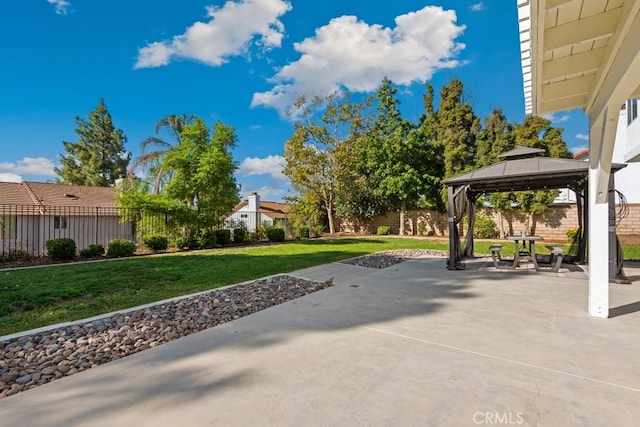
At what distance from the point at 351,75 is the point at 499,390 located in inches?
663

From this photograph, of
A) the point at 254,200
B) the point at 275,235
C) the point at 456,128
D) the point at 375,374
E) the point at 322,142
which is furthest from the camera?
the point at 254,200

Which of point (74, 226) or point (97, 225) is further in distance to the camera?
point (74, 226)

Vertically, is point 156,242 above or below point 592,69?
below

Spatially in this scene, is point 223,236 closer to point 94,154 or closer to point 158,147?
point 158,147

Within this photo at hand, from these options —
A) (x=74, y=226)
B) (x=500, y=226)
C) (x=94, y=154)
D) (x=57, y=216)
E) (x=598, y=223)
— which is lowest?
(x=500, y=226)

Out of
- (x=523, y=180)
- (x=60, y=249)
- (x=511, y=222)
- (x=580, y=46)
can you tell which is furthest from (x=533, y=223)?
(x=60, y=249)

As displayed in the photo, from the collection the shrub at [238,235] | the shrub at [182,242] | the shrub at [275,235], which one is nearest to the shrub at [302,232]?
the shrub at [275,235]

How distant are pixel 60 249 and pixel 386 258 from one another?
9.56 m

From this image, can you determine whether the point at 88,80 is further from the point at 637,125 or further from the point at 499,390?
the point at 637,125

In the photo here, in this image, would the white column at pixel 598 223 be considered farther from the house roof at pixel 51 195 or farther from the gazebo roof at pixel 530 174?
the house roof at pixel 51 195

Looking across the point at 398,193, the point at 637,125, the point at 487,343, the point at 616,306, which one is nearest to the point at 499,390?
the point at 487,343

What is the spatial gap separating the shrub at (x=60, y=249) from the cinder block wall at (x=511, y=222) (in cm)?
1487

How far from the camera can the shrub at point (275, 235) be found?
49.9 ft

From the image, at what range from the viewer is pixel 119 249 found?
383 inches
